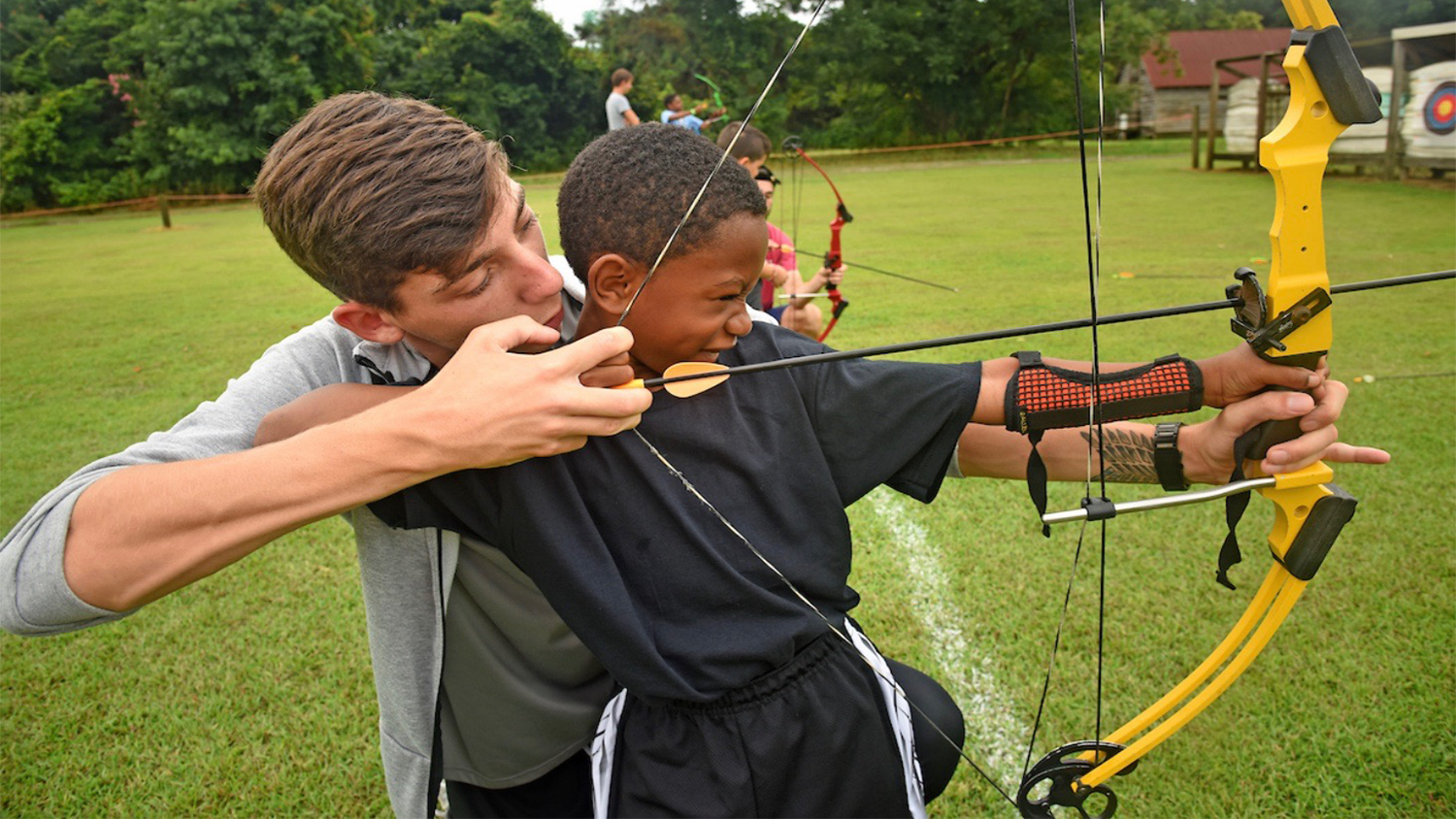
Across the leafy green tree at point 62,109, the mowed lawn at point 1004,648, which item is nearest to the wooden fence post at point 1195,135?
the mowed lawn at point 1004,648

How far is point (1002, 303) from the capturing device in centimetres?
706

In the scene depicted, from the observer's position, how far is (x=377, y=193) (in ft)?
4.14

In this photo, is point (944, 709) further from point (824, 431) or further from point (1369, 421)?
point (1369, 421)

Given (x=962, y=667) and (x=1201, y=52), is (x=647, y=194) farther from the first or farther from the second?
(x=1201, y=52)

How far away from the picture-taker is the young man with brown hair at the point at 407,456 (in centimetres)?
108

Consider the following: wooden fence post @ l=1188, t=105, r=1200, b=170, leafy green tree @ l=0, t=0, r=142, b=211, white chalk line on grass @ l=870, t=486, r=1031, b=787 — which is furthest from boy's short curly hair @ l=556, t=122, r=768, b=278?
leafy green tree @ l=0, t=0, r=142, b=211

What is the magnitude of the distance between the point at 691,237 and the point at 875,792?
83 centimetres

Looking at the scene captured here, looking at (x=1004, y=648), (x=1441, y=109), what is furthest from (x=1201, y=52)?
(x=1004, y=648)

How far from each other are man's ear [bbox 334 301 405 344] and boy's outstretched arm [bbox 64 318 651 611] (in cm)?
30

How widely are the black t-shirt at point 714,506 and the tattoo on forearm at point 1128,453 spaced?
27cm

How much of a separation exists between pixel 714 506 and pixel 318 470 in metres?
0.50

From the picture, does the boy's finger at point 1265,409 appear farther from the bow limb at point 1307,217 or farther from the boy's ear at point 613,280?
the boy's ear at point 613,280

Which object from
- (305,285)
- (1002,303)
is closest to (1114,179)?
(1002,303)

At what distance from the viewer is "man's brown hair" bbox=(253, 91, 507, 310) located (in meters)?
1.26
